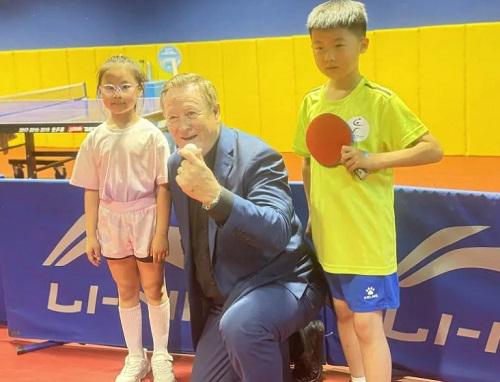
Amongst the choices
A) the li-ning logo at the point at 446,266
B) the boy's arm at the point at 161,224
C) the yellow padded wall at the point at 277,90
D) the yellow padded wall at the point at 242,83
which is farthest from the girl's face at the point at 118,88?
the yellow padded wall at the point at 242,83

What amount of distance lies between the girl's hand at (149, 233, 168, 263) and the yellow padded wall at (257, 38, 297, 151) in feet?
24.0

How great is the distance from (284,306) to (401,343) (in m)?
0.86

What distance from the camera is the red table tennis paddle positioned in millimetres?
2729

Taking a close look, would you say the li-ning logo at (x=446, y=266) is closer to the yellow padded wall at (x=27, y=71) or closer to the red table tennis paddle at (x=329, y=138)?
the red table tennis paddle at (x=329, y=138)

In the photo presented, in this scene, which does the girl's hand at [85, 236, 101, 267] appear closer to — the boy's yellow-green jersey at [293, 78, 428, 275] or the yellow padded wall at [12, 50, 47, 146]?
the boy's yellow-green jersey at [293, 78, 428, 275]

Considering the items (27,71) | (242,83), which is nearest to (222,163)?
(242,83)

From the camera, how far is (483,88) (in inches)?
371

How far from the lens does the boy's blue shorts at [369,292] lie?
9.05 feet

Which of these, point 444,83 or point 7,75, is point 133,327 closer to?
point 444,83

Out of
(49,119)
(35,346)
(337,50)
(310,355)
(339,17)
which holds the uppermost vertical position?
(339,17)

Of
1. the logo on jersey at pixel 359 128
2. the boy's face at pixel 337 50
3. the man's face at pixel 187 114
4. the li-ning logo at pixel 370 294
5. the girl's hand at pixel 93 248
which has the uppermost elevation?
the boy's face at pixel 337 50

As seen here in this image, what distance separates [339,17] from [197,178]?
0.84m

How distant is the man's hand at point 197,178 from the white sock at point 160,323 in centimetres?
120

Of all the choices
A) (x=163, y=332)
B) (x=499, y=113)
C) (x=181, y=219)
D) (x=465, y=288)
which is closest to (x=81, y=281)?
(x=163, y=332)
